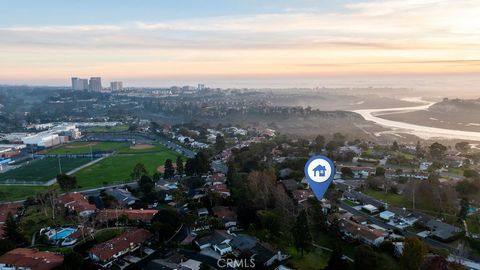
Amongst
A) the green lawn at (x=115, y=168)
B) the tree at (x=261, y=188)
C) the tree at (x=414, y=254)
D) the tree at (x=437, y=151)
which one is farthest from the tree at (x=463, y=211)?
the green lawn at (x=115, y=168)

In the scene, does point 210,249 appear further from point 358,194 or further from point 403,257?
point 358,194

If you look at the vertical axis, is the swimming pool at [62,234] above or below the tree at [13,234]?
below

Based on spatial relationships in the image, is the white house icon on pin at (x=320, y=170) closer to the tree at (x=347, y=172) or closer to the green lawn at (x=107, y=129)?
the tree at (x=347, y=172)

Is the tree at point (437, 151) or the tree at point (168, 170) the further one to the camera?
the tree at point (437, 151)

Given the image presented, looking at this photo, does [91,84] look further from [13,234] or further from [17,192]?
[13,234]

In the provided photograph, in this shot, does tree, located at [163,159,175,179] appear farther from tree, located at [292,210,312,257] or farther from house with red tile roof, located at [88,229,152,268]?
tree, located at [292,210,312,257]
